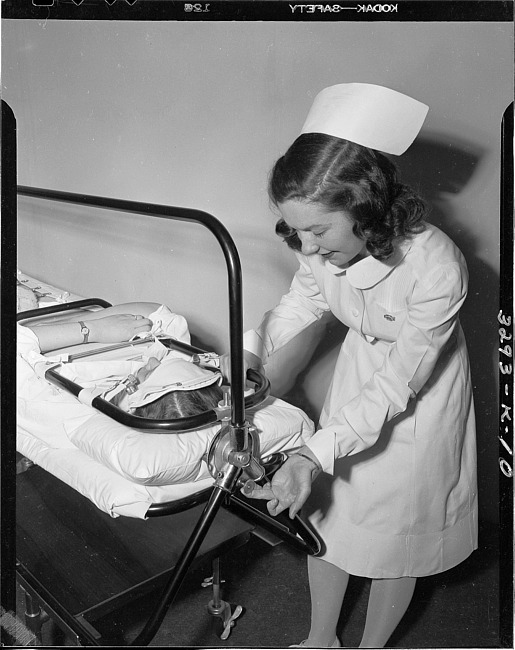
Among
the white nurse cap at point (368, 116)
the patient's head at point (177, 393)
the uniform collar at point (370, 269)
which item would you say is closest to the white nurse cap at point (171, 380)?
the patient's head at point (177, 393)

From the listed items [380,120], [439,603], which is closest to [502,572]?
[439,603]

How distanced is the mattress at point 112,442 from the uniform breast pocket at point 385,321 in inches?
7.6

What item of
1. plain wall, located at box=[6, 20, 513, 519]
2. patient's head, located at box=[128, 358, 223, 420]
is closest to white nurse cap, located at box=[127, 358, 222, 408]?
patient's head, located at box=[128, 358, 223, 420]

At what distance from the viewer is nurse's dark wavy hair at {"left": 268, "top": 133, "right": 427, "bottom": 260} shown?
1067 millimetres

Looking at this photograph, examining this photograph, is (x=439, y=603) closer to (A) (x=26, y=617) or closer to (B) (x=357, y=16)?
(A) (x=26, y=617)

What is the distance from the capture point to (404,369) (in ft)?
3.72

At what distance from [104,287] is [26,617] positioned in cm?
61

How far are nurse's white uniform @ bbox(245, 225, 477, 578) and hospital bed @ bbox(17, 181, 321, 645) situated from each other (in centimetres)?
8

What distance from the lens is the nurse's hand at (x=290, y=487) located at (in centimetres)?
113

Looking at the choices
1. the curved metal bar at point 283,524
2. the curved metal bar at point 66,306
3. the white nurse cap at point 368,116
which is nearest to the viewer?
the white nurse cap at point 368,116

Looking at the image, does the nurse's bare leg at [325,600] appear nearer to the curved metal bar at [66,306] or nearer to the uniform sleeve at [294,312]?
the uniform sleeve at [294,312]

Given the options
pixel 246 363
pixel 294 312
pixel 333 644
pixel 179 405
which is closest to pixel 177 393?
pixel 179 405

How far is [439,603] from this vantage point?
1209 millimetres

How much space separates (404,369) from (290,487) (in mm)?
260
